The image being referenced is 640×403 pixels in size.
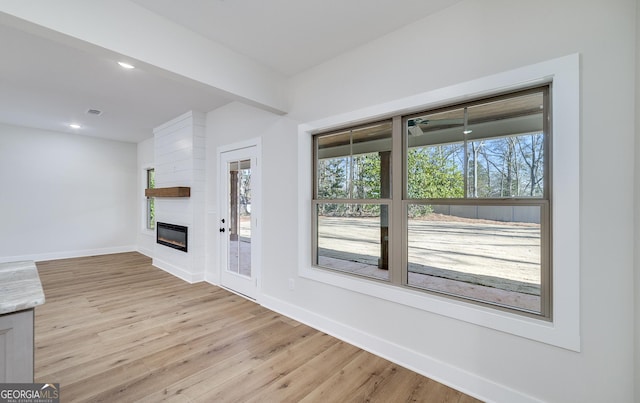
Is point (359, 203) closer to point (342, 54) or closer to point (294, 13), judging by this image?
point (342, 54)

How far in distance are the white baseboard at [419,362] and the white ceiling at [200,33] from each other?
243cm

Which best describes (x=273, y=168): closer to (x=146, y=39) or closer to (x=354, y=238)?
(x=354, y=238)

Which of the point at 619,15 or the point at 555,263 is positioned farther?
the point at 555,263

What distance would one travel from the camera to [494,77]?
1.82m

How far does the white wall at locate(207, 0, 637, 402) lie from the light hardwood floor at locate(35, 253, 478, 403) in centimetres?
28

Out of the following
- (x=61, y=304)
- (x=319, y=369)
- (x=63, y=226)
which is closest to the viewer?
(x=319, y=369)

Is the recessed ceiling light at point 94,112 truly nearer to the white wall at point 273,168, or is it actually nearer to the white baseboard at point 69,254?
the white wall at point 273,168

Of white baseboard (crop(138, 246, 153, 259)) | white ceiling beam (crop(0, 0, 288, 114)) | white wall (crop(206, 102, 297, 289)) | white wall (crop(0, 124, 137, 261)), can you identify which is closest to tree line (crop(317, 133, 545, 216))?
white wall (crop(206, 102, 297, 289))

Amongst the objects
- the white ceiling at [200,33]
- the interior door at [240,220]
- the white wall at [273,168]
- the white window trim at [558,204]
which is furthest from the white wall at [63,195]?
the white window trim at [558,204]

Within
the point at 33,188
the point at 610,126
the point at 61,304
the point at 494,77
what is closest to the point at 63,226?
the point at 33,188

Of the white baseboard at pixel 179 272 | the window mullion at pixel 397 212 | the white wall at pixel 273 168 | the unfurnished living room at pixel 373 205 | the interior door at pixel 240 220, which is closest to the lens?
the unfurnished living room at pixel 373 205

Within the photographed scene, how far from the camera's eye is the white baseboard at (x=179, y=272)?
4.39m

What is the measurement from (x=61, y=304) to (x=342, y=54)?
14.5ft

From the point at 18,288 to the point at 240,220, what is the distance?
269cm
